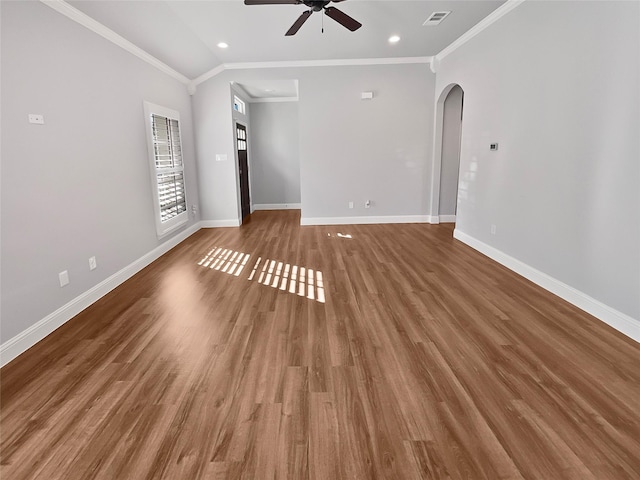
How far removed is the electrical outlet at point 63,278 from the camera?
9.43 feet

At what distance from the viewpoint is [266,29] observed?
4.46m

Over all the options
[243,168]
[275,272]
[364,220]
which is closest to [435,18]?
[364,220]

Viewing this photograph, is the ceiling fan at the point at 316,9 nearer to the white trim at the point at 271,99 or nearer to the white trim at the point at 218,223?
the white trim at the point at 218,223

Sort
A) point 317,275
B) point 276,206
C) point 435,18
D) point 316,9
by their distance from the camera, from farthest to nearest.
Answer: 1. point 276,206
2. point 435,18
3. point 317,275
4. point 316,9

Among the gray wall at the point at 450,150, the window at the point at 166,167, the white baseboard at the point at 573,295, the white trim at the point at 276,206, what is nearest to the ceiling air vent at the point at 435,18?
the gray wall at the point at 450,150

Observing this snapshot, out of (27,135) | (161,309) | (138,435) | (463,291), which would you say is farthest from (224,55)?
(138,435)

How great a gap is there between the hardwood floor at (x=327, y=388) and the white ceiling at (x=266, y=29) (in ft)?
9.48

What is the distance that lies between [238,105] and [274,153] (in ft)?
5.38

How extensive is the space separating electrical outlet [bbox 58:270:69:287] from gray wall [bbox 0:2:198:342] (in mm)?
45

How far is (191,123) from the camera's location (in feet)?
20.5

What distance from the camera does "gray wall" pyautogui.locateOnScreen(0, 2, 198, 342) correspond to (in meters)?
2.43

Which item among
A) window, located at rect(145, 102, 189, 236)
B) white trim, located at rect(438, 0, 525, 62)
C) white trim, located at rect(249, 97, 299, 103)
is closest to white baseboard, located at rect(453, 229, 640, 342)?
white trim, located at rect(438, 0, 525, 62)

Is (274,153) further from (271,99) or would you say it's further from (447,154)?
(447,154)

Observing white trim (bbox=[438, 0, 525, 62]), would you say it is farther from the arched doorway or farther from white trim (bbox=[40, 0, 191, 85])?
white trim (bbox=[40, 0, 191, 85])
